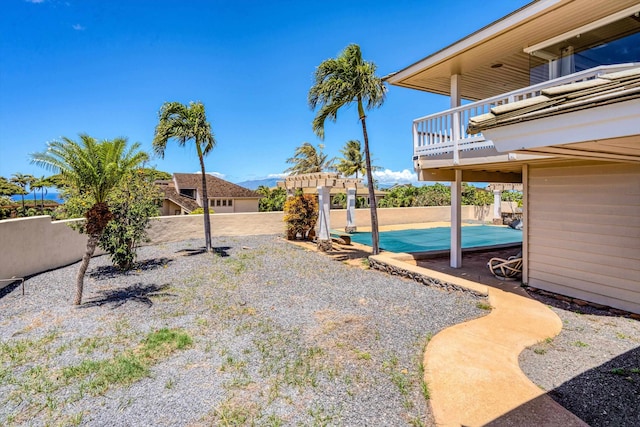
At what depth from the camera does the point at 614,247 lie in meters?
6.66

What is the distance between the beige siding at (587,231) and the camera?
6426mm

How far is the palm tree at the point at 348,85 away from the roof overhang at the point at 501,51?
33.1 inches

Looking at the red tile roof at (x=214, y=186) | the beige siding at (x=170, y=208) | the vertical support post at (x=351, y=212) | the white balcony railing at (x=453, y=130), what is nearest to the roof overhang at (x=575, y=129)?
the white balcony railing at (x=453, y=130)

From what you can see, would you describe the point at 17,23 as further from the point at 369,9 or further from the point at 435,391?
the point at 435,391

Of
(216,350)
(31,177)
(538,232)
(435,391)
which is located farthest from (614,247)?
(31,177)

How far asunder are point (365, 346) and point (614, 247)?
5.81 meters

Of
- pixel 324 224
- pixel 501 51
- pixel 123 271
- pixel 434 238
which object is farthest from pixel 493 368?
pixel 434 238

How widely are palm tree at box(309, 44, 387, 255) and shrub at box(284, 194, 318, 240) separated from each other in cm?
601

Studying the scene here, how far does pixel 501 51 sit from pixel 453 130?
2.23 m

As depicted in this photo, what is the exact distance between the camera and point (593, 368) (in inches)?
168

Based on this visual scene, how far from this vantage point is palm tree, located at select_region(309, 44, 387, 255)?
1100 cm

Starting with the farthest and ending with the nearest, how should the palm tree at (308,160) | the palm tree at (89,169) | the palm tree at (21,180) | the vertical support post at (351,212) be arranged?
1. the palm tree at (308,160)
2. the palm tree at (21,180)
3. the vertical support post at (351,212)
4. the palm tree at (89,169)

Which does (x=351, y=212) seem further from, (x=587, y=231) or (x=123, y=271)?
(x=587, y=231)

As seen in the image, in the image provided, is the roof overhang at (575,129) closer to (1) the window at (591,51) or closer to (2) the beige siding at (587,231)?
(1) the window at (591,51)
